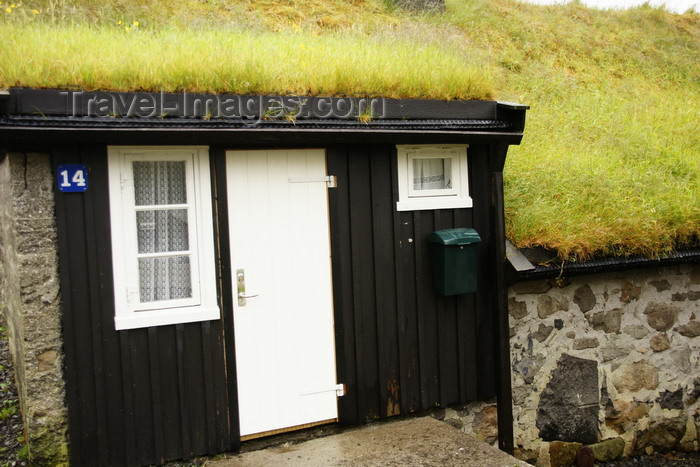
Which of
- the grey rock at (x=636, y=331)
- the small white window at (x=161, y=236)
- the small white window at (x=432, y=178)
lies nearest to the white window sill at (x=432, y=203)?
the small white window at (x=432, y=178)

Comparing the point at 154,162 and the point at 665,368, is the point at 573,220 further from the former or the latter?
the point at 154,162

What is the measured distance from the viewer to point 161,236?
4.86m

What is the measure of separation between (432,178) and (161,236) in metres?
2.51

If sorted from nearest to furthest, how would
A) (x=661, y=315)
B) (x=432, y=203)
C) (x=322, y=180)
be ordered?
(x=322, y=180) → (x=432, y=203) → (x=661, y=315)

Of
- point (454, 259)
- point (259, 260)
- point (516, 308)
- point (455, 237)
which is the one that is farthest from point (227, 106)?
point (516, 308)

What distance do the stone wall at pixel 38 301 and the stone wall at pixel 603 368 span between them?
349cm

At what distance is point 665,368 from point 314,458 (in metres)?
4.24

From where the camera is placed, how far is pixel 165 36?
692cm

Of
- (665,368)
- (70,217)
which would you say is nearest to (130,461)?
(70,217)

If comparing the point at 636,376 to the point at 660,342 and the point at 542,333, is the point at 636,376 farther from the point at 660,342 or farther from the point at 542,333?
the point at 542,333

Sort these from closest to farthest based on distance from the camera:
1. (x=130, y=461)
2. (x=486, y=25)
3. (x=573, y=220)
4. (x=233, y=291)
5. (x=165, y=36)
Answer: (x=130, y=461) → (x=233, y=291) → (x=573, y=220) → (x=165, y=36) → (x=486, y=25)

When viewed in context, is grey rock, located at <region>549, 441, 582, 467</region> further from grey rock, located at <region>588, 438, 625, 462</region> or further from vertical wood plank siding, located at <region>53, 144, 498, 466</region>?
vertical wood plank siding, located at <region>53, 144, 498, 466</region>

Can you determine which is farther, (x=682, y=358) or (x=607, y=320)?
(x=682, y=358)

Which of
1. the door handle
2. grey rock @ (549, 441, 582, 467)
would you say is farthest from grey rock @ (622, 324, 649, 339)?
the door handle
